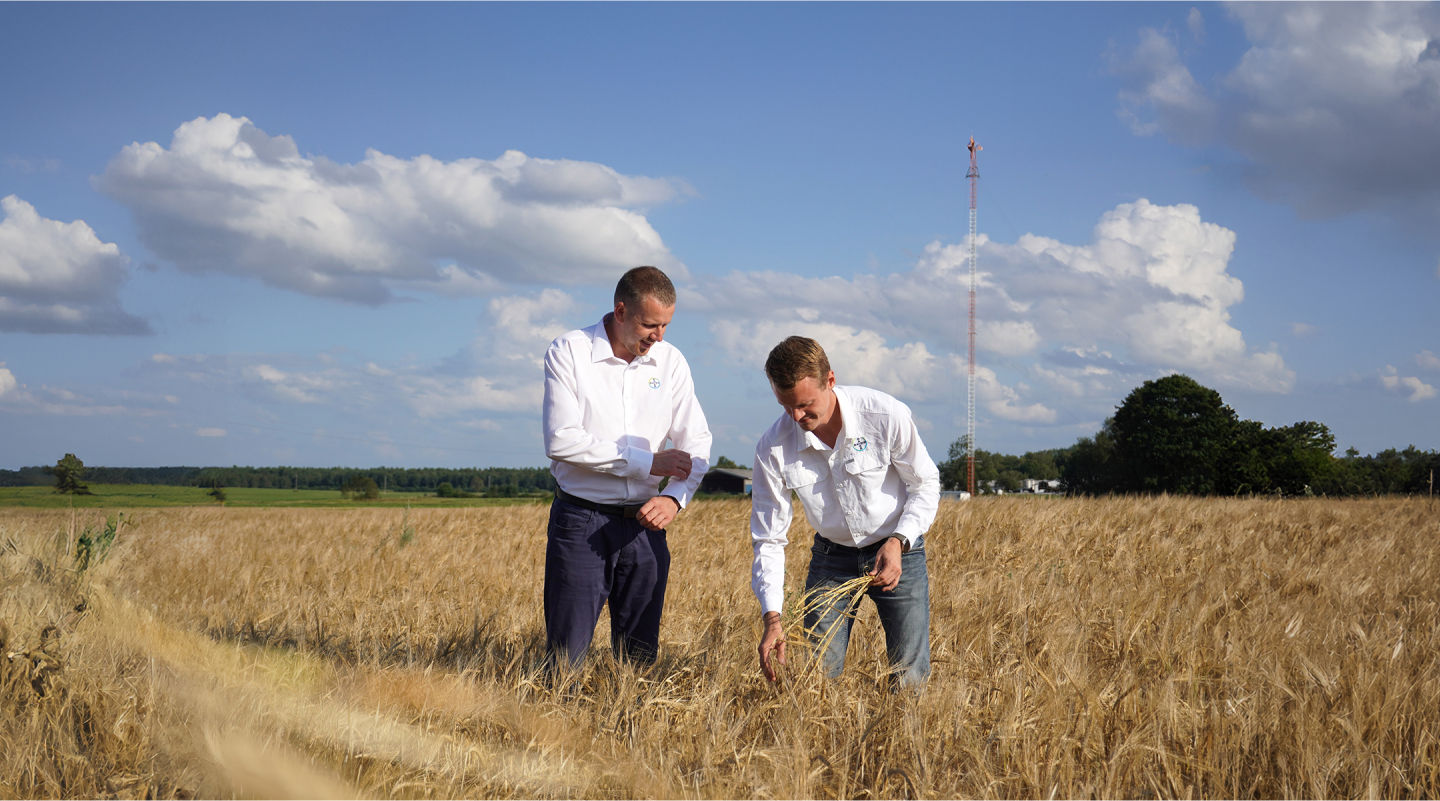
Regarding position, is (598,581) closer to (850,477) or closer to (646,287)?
(850,477)

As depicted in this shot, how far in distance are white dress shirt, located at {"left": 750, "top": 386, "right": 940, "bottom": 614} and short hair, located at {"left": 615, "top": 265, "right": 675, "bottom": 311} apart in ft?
2.55

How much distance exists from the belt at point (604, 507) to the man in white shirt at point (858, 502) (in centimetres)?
65

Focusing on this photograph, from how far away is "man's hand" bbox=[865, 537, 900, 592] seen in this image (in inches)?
143

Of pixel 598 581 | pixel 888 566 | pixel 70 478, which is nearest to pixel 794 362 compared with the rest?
pixel 888 566

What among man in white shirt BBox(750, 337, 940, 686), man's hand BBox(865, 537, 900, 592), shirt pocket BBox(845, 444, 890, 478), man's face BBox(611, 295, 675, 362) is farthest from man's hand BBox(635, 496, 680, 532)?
man's hand BBox(865, 537, 900, 592)

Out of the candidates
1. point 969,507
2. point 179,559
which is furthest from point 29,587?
point 969,507

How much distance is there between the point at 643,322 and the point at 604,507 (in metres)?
0.94

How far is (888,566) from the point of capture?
3639 millimetres

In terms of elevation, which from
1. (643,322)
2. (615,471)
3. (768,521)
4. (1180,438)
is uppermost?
(1180,438)

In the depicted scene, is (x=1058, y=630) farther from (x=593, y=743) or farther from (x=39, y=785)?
(x=39, y=785)

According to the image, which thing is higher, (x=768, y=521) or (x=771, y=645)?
(x=768, y=521)

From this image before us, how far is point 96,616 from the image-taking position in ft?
19.6

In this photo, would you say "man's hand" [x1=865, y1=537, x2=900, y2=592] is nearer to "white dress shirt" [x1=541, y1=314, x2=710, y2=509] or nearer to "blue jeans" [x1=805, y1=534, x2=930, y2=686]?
"blue jeans" [x1=805, y1=534, x2=930, y2=686]

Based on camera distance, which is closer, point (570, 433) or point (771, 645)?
point (771, 645)
